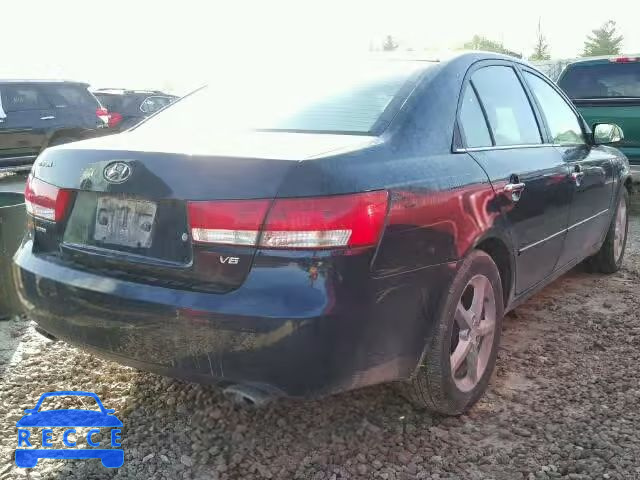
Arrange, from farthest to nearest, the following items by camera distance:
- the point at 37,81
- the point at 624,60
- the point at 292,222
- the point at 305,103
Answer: the point at 37,81 → the point at 624,60 → the point at 305,103 → the point at 292,222

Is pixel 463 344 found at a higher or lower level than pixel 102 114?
higher

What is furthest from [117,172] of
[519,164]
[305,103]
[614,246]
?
[614,246]

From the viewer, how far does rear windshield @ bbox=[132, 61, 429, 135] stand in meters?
2.63

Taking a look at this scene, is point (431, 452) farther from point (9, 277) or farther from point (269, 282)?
point (9, 277)

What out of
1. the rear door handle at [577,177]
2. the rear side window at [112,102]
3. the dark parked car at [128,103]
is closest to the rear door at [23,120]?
the dark parked car at [128,103]

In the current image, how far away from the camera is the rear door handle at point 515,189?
2.95 m

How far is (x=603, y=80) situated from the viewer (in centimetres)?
804

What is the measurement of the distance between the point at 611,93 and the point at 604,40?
179 ft

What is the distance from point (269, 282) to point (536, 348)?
7.07 feet

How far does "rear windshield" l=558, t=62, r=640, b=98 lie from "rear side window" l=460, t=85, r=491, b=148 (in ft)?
19.0

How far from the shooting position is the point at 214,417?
9.17ft

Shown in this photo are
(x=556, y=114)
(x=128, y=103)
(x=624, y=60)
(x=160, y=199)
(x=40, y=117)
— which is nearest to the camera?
(x=160, y=199)

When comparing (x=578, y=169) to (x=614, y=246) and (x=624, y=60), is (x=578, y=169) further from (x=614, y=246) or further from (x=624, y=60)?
(x=624, y=60)

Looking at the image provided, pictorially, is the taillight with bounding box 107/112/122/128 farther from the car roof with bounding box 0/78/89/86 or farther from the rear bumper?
the rear bumper
